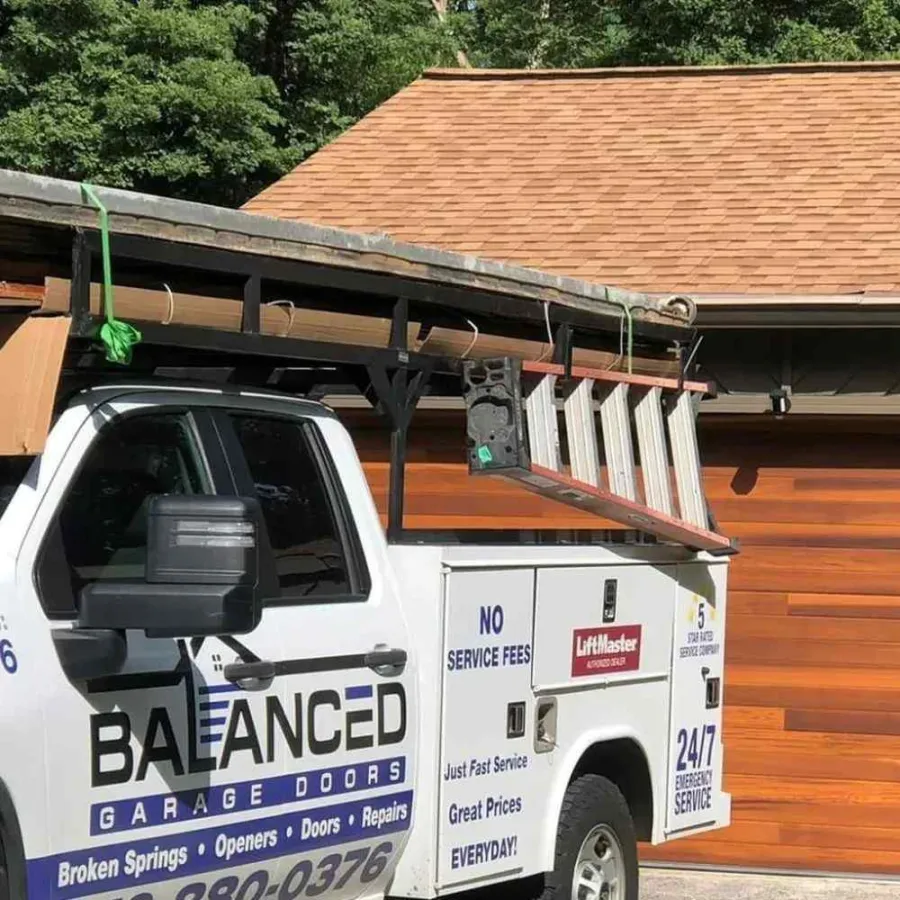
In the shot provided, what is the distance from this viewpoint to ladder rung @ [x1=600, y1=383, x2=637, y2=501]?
269 inches

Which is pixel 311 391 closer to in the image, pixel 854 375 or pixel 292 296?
pixel 292 296

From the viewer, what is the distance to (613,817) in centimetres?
649

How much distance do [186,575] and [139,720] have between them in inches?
18.5

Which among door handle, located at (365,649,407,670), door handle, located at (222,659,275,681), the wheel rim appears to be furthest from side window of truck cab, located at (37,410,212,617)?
the wheel rim

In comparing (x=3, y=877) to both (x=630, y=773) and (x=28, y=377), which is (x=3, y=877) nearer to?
(x=28, y=377)

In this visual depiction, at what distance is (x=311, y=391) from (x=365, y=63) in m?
18.1

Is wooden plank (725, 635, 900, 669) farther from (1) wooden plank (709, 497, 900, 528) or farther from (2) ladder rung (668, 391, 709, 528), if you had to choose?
(2) ladder rung (668, 391, 709, 528)

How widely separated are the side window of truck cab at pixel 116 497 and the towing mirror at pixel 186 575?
0.19m

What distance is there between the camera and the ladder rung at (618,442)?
6836 mm

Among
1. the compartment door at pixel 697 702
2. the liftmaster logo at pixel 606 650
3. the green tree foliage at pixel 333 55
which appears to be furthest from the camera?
the green tree foliage at pixel 333 55

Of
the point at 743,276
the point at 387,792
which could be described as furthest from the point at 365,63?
the point at 387,792

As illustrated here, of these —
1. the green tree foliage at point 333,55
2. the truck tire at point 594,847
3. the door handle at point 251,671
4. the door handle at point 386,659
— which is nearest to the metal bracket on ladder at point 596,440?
the door handle at point 386,659

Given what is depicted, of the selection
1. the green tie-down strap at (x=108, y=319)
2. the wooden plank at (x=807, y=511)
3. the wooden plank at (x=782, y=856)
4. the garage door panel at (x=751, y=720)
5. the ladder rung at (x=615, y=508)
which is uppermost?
the green tie-down strap at (x=108, y=319)

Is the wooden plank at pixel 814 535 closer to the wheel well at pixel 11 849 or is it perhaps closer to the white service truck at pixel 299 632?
the white service truck at pixel 299 632
